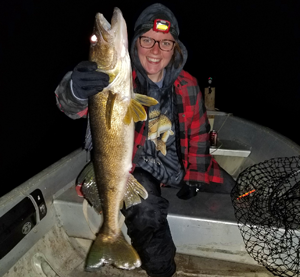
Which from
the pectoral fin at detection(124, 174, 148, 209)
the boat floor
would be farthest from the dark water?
the boat floor

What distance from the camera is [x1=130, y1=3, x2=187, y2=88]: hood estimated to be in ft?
8.55

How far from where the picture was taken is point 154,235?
2.42 meters

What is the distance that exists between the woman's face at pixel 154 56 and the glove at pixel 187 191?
131cm

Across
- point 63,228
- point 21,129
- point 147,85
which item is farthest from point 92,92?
point 21,129

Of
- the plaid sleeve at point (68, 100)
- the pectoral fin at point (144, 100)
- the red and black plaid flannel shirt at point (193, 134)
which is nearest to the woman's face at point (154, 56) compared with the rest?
the red and black plaid flannel shirt at point (193, 134)

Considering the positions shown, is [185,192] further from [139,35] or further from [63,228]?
[139,35]

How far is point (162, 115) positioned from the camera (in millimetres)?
3016

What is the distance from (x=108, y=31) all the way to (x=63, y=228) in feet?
7.30

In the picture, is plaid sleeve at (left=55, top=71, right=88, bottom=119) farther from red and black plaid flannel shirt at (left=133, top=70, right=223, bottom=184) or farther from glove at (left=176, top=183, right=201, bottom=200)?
glove at (left=176, top=183, right=201, bottom=200)

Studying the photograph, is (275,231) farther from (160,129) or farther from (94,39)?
(94,39)

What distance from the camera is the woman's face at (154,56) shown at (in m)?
2.65

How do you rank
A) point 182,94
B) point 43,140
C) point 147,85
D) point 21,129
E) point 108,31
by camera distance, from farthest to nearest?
point 21,129 → point 43,140 → point 182,94 → point 147,85 → point 108,31

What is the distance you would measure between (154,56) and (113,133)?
1044 mm

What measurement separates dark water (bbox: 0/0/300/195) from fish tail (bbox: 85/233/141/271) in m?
2.54
